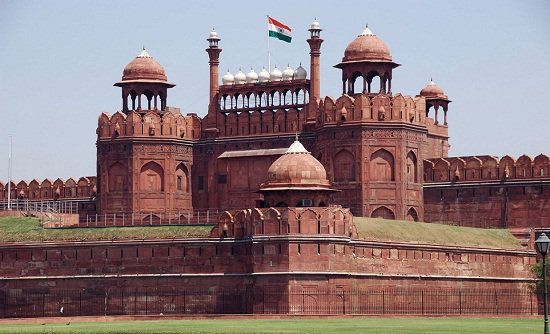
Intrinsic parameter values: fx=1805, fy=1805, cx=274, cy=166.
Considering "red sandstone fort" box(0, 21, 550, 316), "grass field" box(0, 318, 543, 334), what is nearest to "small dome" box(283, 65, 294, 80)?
"red sandstone fort" box(0, 21, 550, 316)

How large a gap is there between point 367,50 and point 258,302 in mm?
19611

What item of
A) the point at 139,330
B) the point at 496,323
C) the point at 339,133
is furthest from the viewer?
the point at 339,133

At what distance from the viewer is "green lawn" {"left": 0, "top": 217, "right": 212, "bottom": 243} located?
9019 centimetres

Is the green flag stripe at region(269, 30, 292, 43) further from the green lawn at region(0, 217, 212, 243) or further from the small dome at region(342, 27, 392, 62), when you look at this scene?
Result: the green lawn at region(0, 217, 212, 243)

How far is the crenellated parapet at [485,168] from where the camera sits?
323 feet

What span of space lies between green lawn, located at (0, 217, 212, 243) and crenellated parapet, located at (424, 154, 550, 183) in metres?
16.6

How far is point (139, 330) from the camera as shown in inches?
2692

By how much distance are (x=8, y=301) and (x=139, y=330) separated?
81.7 feet

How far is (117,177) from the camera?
10369 centimetres

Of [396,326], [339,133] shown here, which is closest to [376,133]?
[339,133]

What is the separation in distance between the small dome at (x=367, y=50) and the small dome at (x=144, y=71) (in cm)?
1160

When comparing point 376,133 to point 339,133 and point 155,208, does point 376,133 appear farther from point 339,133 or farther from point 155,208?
point 155,208

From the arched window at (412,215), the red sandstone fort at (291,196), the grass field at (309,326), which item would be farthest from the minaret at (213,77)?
the grass field at (309,326)

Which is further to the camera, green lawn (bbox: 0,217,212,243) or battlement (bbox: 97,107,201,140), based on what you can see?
battlement (bbox: 97,107,201,140)
